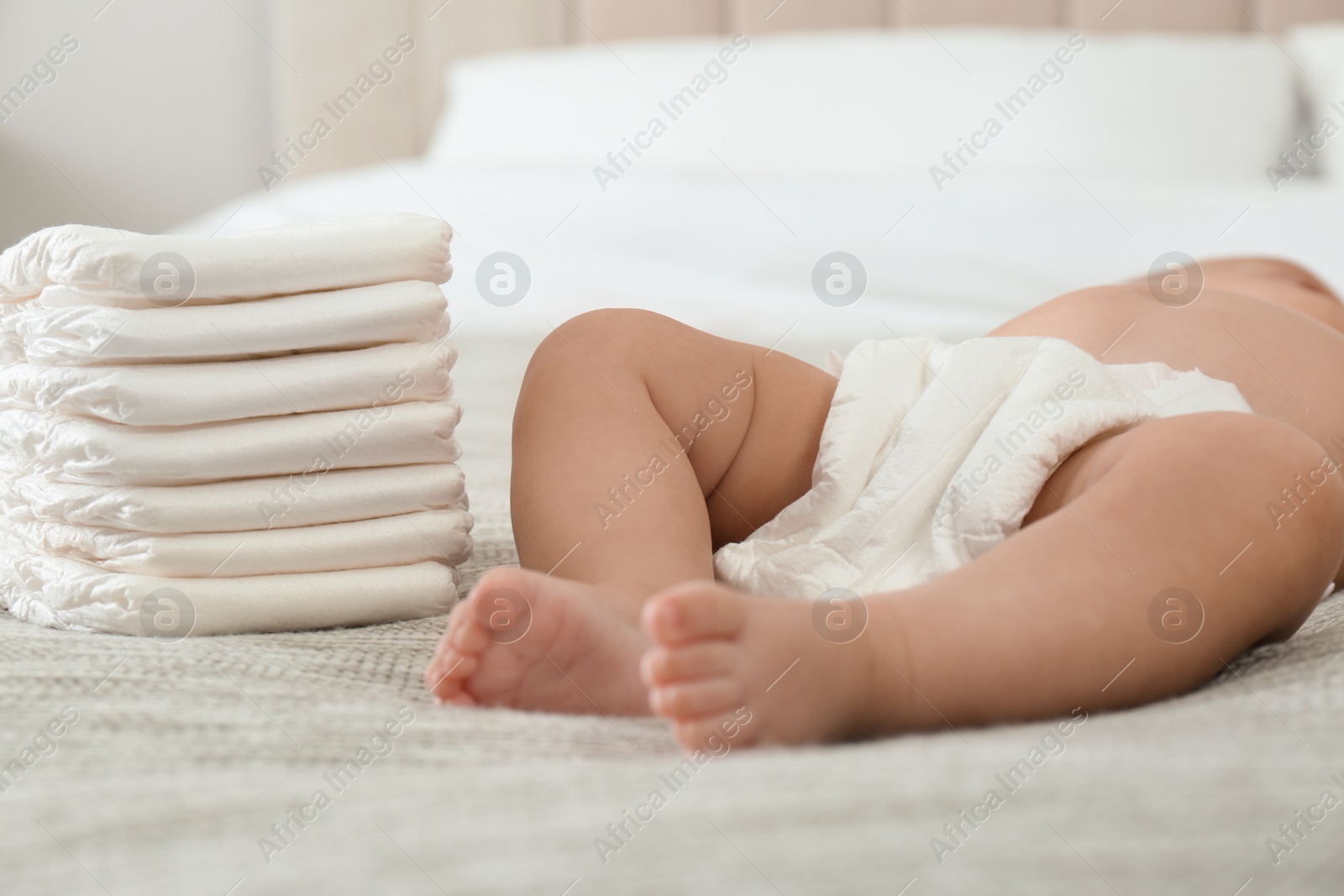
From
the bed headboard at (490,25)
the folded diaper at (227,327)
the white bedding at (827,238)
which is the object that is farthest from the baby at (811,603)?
the bed headboard at (490,25)

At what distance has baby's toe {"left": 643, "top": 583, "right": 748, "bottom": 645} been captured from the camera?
0.46 meters

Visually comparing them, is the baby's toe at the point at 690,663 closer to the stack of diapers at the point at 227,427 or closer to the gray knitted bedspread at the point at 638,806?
the gray knitted bedspread at the point at 638,806

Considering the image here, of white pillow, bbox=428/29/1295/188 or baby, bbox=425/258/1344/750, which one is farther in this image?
white pillow, bbox=428/29/1295/188

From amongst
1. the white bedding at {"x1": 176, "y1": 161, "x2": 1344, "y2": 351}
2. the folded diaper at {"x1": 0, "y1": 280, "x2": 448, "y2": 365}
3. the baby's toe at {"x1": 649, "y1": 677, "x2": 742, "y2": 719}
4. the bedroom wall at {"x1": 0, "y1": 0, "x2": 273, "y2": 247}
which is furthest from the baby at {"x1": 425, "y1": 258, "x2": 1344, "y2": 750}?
the bedroom wall at {"x1": 0, "y1": 0, "x2": 273, "y2": 247}

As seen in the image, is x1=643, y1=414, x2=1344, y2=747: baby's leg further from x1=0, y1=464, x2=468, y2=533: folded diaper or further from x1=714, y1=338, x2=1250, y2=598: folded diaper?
x1=0, y1=464, x2=468, y2=533: folded diaper

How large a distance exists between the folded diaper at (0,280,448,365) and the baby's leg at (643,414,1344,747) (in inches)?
13.2

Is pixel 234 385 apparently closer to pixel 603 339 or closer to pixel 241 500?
pixel 241 500

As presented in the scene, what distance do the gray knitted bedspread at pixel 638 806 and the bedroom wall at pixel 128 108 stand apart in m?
2.37

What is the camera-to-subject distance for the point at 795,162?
2107 mm

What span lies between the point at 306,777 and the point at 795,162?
1.85 meters

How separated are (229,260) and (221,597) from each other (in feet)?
0.69

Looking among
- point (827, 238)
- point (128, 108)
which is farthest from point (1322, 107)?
point (128, 108)

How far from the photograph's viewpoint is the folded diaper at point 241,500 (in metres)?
0.65

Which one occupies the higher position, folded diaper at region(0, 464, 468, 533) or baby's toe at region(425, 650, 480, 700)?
folded diaper at region(0, 464, 468, 533)
